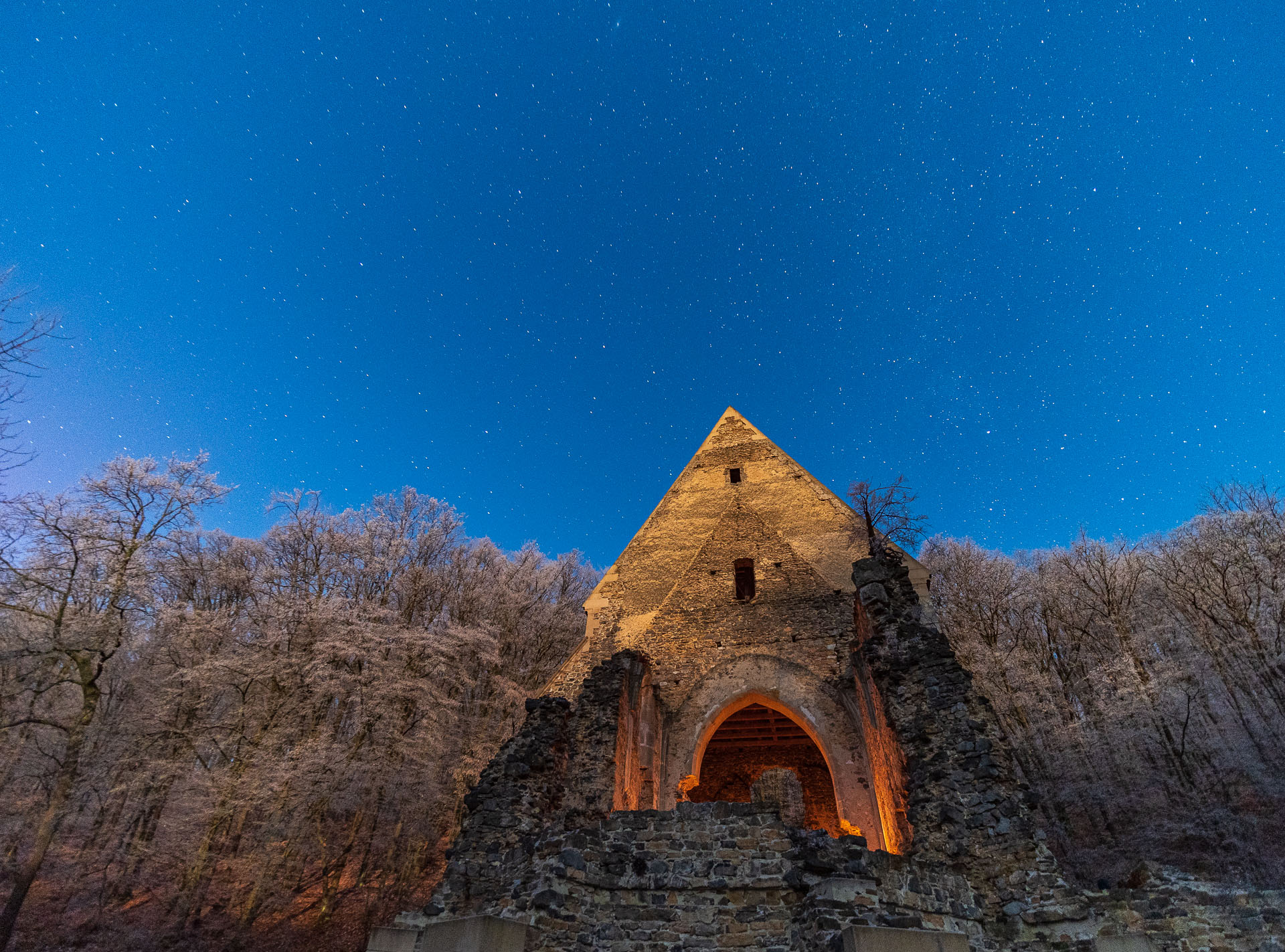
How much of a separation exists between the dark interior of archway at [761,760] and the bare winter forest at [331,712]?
19.2ft

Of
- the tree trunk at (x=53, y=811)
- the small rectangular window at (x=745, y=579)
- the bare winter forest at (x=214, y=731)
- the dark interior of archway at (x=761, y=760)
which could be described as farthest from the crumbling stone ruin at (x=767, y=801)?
the tree trunk at (x=53, y=811)

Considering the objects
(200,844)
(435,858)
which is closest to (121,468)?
(200,844)

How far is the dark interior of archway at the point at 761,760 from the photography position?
55.3 ft

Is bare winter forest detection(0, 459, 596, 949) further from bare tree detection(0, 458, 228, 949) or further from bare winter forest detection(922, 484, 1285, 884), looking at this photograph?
bare winter forest detection(922, 484, 1285, 884)

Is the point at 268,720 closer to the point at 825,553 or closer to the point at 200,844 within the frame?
the point at 200,844

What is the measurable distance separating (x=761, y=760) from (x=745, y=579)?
20.2ft

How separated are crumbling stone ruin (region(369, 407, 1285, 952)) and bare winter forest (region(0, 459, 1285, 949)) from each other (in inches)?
225

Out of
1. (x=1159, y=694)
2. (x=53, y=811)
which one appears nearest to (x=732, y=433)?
(x=1159, y=694)

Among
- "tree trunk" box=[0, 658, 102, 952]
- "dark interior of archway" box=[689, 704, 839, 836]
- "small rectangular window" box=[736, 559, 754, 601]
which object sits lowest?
"tree trunk" box=[0, 658, 102, 952]

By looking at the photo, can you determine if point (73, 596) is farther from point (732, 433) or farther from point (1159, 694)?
point (1159, 694)

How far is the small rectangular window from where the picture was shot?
53.1ft

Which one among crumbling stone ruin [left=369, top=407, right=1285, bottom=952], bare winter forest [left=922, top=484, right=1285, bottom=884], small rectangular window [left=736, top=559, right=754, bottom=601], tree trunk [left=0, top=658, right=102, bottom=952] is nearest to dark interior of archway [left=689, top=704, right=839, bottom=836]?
crumbling stone ruin [left=369, top=407, right=1285, bottom=952]

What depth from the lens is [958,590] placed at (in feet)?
77.0

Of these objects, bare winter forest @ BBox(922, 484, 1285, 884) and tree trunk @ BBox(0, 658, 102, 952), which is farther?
bare winter forest @ BBox(922, 484, 1285, 884)
